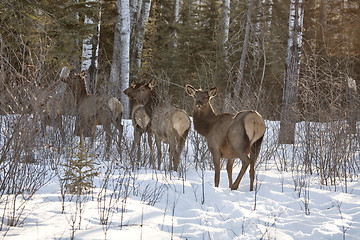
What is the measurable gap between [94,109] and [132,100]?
1125 millimetres

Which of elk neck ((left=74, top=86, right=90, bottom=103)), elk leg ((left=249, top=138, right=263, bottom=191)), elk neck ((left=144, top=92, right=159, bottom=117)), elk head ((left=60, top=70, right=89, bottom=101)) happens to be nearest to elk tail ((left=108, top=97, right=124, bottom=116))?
elk neck ((left=144, top=92, right=159, bottom=117))

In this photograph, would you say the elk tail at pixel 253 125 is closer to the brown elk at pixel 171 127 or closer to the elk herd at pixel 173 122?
the elk herd at pixel 173 122

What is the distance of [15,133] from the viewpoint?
497 centimetres

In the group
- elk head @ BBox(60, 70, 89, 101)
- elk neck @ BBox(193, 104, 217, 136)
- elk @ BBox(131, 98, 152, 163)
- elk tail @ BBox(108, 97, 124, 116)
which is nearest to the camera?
elk neck @ BBox(193, 104, 217, 136)

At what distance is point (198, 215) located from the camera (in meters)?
4.86

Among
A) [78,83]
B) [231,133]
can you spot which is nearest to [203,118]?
[231,133]

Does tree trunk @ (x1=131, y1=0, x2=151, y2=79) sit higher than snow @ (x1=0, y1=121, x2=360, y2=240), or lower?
higher

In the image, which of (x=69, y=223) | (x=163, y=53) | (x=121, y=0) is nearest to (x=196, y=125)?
(x=69, y=223)

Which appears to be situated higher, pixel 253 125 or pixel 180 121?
pixel 180 121

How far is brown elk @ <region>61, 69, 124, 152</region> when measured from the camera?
10273 millimetres

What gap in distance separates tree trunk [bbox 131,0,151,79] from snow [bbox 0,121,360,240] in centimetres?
1606

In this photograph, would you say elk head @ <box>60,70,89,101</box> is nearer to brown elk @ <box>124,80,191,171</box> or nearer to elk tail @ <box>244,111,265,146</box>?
brown elk @ <box>124,80,191,171</box>

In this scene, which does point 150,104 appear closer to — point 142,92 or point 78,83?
point 142,92

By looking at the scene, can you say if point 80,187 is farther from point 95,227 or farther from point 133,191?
point 95,227
